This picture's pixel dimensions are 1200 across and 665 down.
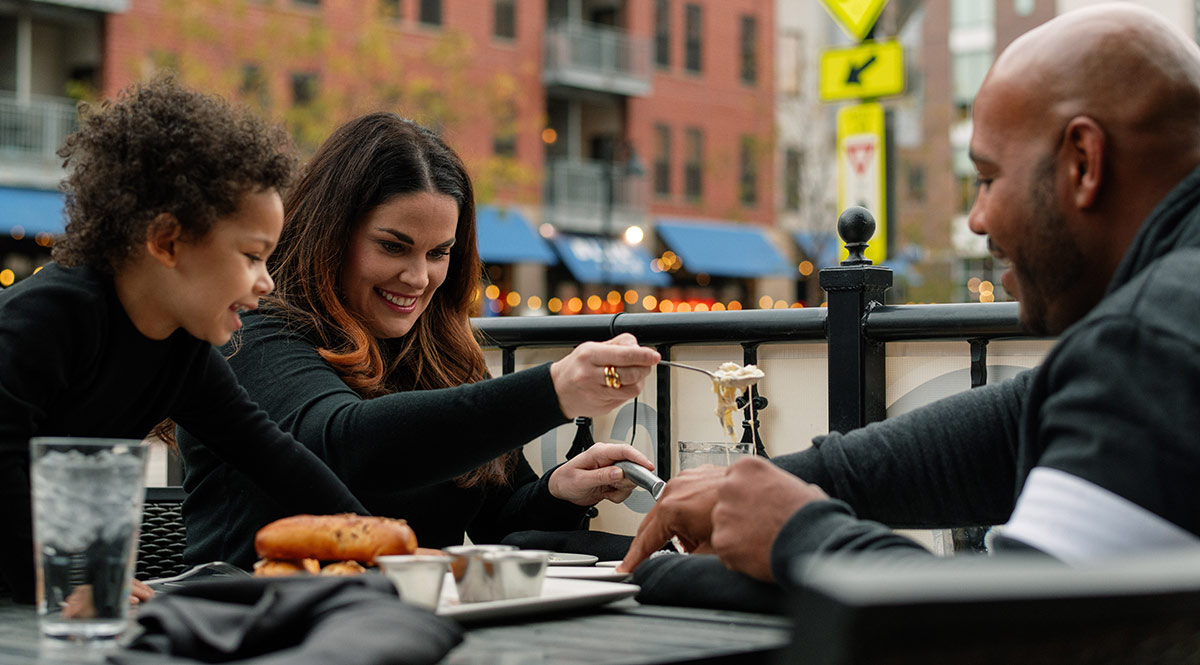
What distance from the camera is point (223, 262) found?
2.10m

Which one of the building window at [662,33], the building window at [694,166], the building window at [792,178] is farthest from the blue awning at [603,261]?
the building window at [662,33]

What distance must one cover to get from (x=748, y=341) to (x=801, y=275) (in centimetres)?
3122

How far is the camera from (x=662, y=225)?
1252 inches

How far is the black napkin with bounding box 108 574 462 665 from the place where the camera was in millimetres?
1229

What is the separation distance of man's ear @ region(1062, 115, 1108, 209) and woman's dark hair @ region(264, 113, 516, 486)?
5.59ft

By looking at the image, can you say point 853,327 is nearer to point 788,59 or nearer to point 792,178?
point 792,178

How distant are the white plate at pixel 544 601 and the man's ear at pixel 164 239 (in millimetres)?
704

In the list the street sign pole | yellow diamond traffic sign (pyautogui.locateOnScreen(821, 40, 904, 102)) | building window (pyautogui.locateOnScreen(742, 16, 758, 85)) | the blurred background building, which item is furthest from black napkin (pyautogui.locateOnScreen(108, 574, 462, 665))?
building window (pyautogui.locateOnScreen(742, 16, 758, 85))

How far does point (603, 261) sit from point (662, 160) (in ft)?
16.1

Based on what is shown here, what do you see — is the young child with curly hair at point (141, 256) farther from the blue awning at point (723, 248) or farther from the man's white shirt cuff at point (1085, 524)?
the blue awning at point (723, 248)

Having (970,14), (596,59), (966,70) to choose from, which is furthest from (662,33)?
(970,14)

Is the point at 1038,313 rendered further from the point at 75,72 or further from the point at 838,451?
the point at 75,72

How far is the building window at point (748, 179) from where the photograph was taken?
33062 millimetres

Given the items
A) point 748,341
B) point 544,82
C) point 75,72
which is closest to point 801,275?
point 544,82
